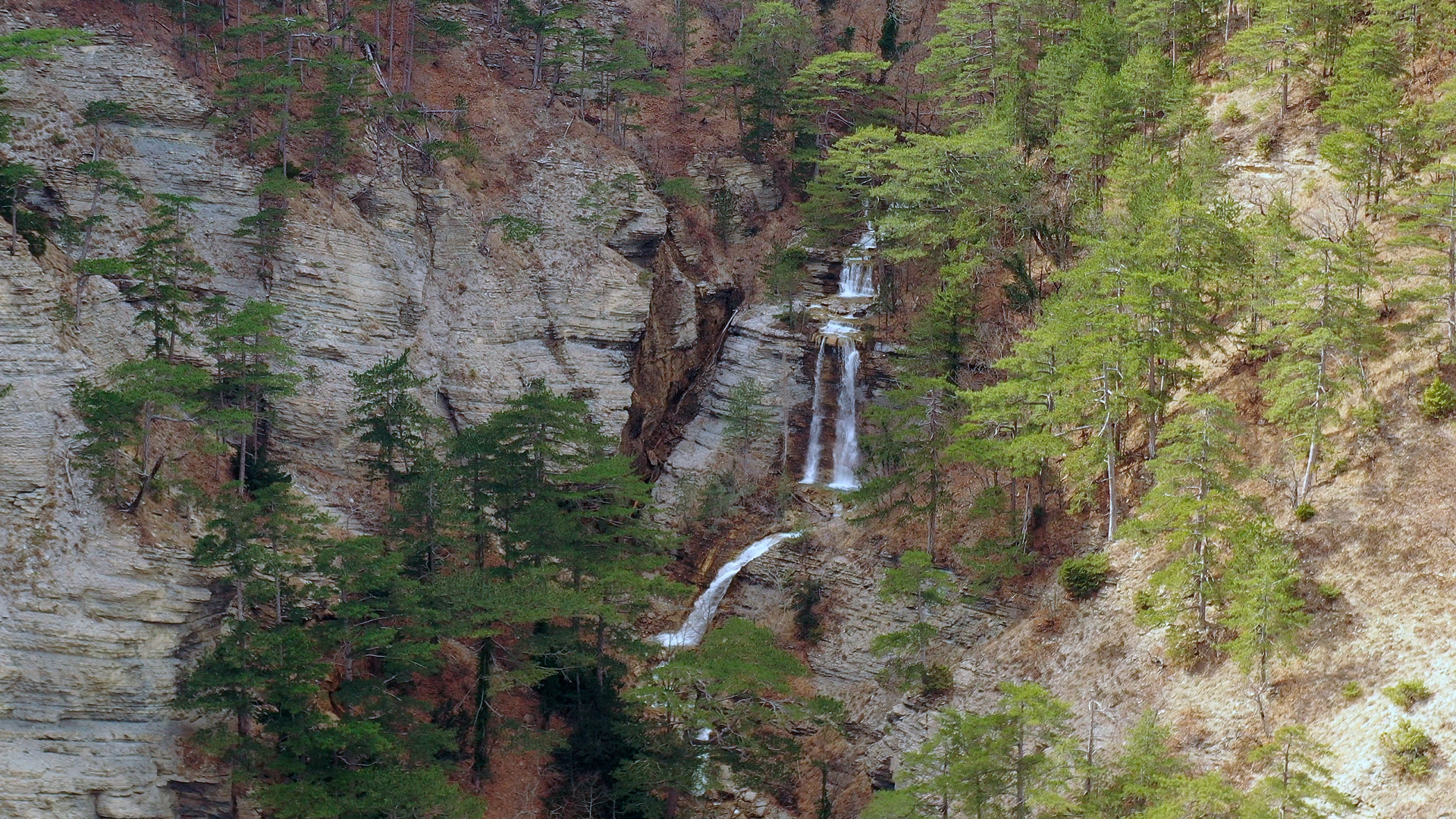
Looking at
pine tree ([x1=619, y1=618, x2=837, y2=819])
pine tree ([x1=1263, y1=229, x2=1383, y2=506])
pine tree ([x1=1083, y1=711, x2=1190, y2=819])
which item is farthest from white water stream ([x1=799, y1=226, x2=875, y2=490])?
pine tree ([x1=1083, y1=711, x2=1190, y2=819])

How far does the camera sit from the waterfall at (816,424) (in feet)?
165

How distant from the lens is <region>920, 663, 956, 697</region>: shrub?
37656 millimetres

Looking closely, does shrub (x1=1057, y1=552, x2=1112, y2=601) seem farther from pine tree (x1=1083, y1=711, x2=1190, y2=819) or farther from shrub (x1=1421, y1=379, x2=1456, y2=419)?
shrub (x1=1421, y1=379, x2=1456, y2=419)

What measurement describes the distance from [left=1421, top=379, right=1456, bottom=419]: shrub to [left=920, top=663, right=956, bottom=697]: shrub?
604 inches

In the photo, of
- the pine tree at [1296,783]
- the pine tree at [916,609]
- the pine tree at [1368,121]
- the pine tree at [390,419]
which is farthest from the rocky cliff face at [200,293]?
the pine tree at [1368,121]

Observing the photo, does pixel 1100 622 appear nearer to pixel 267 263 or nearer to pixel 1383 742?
pixel 1383 742

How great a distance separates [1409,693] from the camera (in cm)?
2772

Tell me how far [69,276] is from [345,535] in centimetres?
1186

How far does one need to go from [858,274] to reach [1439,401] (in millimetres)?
26998

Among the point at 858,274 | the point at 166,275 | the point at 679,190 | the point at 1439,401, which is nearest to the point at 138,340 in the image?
the point at 166,275

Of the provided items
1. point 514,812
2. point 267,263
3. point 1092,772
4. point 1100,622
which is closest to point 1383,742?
point 1092,772

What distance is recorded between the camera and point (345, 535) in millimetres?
39688

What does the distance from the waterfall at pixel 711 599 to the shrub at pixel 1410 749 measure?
22.5 metres

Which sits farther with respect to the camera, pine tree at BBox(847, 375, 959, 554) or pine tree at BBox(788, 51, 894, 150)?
pine tree at BBox(788, 51, 894, 150)
